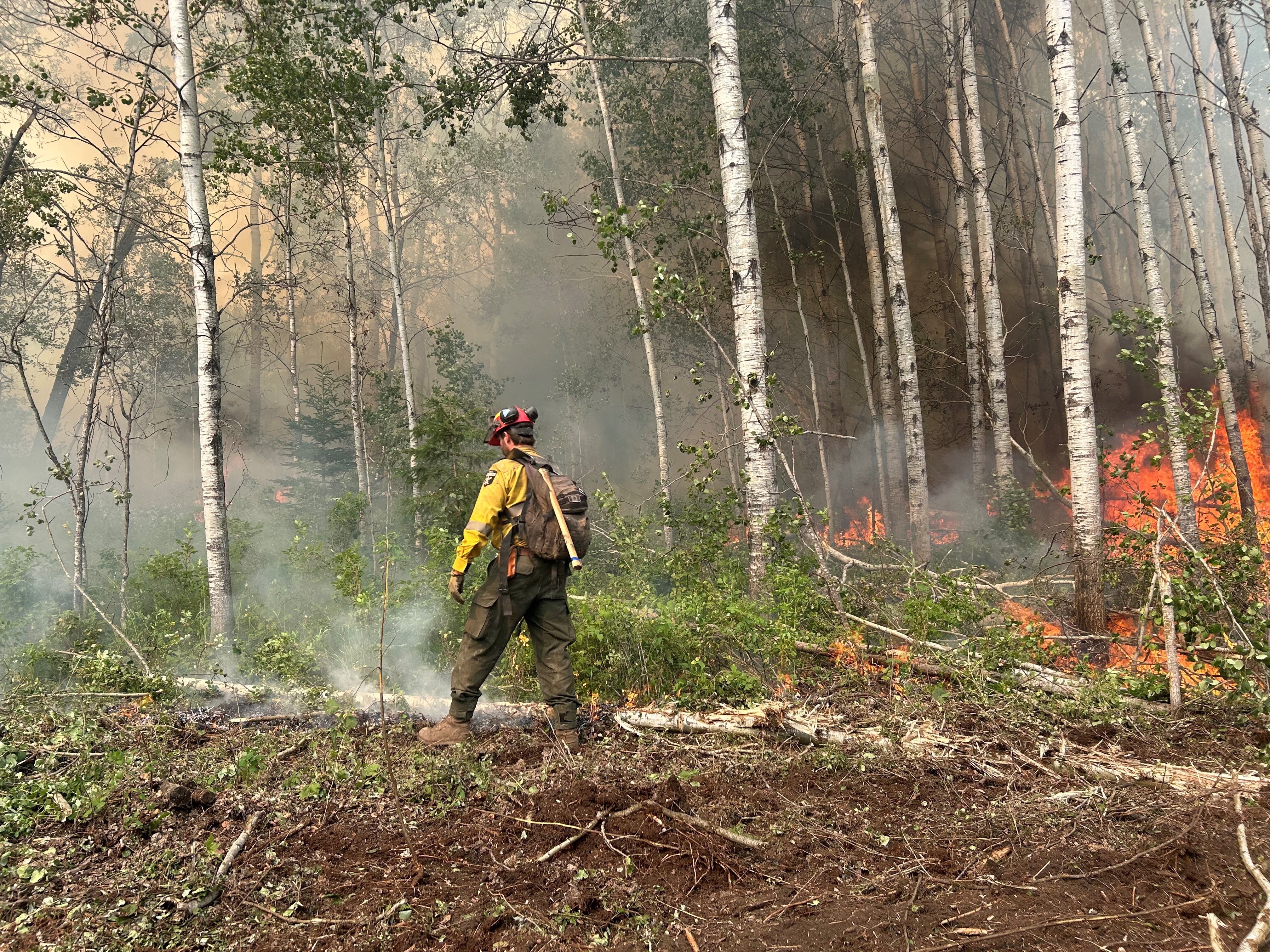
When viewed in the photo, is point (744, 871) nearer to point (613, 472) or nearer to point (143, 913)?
point (143, 913)

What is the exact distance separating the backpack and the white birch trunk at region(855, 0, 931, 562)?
8.20 metres

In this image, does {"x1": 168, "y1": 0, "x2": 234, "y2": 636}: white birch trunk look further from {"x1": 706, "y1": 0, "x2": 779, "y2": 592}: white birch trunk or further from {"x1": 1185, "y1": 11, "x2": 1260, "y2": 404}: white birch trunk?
{"x1": 1185, "y1": 11, "x2": 1260, "y2": 404}: white birch trunk

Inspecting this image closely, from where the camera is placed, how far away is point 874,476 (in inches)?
820

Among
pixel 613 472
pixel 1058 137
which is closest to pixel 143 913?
pixel 1058 137

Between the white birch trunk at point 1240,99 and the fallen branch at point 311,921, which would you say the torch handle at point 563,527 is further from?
the white birch trunk at point 1240,99

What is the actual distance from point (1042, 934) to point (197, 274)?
8.74 metres

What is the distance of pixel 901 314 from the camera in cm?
1162

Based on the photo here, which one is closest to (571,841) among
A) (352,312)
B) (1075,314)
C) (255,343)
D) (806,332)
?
(1075,314)

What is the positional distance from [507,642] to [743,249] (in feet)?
14.4

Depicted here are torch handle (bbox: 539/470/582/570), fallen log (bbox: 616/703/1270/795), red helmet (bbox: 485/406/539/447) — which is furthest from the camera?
red helmet (bbox: 485/406/539/447)

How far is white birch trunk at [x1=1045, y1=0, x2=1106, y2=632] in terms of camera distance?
669cm

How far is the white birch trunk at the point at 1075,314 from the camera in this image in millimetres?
6691

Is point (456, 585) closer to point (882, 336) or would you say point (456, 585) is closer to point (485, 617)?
point (485, 617)

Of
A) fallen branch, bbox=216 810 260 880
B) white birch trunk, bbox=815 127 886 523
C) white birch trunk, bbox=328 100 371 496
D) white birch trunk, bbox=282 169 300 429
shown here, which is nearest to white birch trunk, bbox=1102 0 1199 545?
white birch trunk, bbox=815 127 886 523
